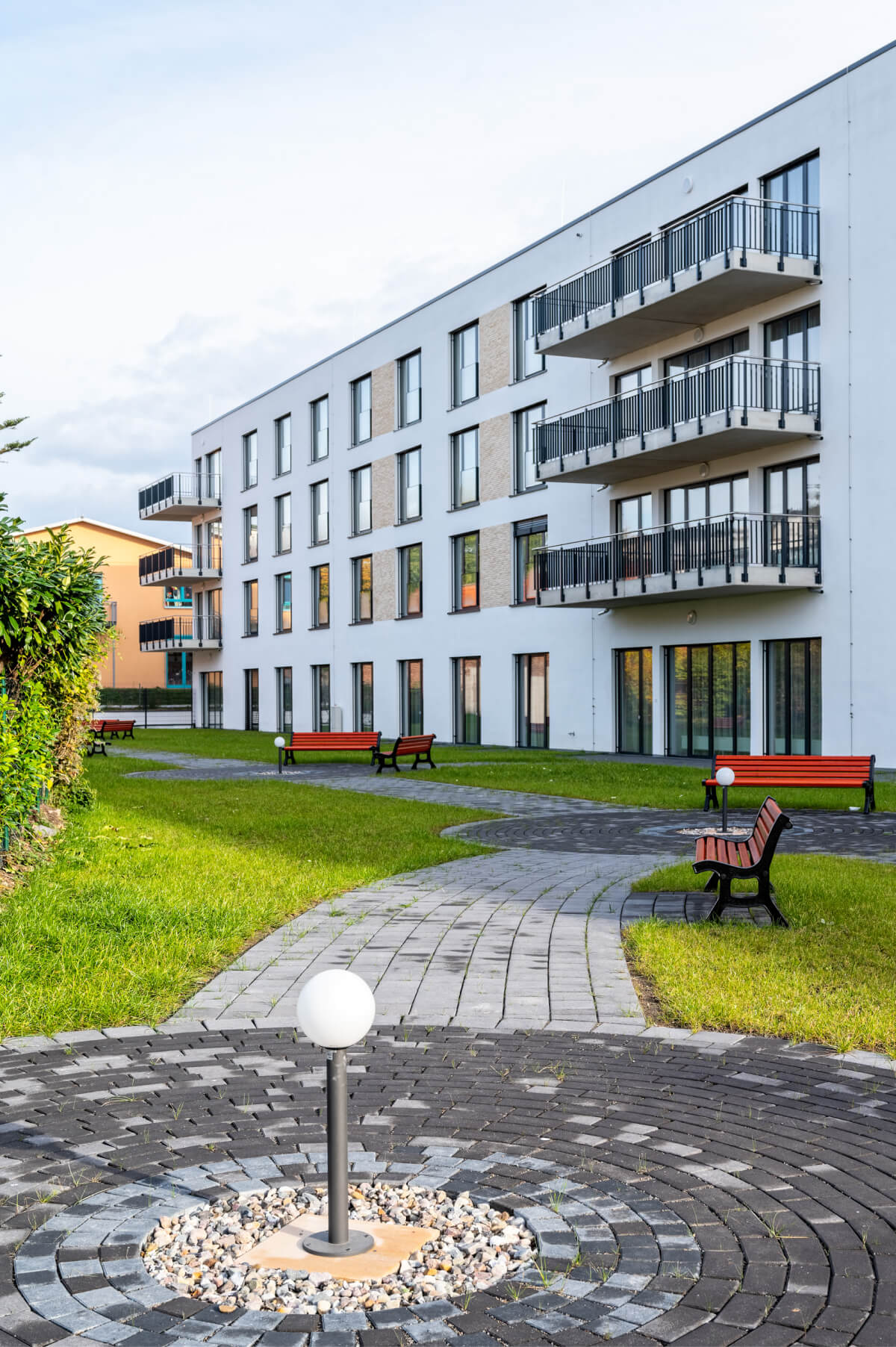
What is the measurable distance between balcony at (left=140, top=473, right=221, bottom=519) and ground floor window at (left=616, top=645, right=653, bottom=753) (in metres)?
28.8

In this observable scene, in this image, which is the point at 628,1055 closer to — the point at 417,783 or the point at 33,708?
the point at 33,708

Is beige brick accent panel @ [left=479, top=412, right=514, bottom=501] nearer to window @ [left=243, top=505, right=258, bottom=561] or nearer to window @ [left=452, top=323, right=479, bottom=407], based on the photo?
window @ [left=452, top=323, right=479, bottom=407]

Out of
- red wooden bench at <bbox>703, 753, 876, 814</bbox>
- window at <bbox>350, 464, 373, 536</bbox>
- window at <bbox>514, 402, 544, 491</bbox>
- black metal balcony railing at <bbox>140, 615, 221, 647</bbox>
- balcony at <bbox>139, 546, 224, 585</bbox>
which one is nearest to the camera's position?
red wooden bench at <bbox>703, 753, 876, 814</bbox>

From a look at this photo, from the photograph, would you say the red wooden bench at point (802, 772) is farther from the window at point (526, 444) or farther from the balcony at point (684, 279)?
the window at point (526, 444)

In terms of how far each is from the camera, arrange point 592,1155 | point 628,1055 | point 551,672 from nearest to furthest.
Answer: point 592,1155
point 628,1055
point 551,672

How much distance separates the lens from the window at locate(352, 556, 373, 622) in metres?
41.2

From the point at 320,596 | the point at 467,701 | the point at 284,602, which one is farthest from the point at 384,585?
the point at 284,602

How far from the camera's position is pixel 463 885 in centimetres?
982

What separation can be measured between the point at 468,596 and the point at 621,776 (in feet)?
48.5

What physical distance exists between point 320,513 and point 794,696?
2369 centimetres

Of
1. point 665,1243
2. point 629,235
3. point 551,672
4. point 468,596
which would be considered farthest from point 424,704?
point 665,1243

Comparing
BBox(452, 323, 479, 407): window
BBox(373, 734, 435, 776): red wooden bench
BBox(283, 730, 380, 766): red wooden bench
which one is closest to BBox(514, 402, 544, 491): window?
BBox(452, 323, 479, 407): window

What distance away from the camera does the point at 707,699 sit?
27375mm

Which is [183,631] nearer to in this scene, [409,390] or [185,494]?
[185,494]
